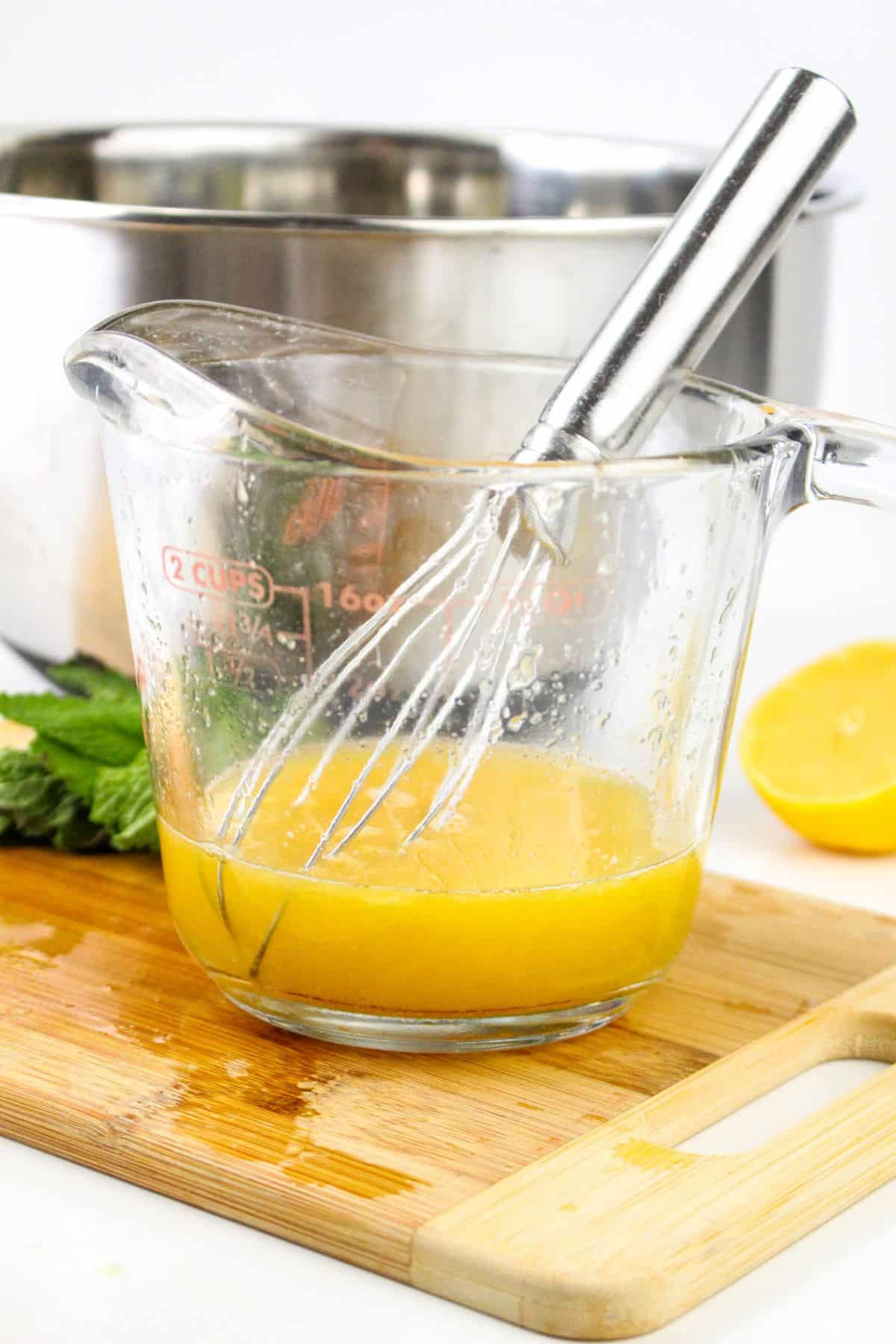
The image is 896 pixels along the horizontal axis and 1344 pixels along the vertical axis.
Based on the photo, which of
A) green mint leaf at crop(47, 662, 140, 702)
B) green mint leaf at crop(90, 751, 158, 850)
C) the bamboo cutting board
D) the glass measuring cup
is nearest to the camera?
the bamboo cutting board

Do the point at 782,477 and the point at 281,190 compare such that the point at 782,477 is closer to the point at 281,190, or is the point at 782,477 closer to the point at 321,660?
the point at 321,660

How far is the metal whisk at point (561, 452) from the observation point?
90 centimetres

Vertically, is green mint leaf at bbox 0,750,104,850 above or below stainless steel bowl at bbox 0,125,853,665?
below

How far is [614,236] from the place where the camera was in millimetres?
1273

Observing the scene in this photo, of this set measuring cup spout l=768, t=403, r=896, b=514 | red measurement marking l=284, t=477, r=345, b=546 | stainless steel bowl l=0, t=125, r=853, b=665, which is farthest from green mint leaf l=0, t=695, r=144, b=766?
measuring cup spout l=768, t=403, r=896, b=514

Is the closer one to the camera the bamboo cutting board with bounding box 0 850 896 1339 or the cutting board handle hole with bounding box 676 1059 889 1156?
the bamboo cutting board with bounding box 0 850 896 1339

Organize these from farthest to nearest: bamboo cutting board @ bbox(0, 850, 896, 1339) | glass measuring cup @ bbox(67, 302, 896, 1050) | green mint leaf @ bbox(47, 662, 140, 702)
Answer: green mint leaf @ bbox(47, 662, 140, 702)
glass measuring cup @ bbox(67, 302, 896, 1050)
bamboo cutting board @ bbox(0, 850, 896, 1339)

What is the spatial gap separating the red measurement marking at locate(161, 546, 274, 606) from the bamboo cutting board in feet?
0.73

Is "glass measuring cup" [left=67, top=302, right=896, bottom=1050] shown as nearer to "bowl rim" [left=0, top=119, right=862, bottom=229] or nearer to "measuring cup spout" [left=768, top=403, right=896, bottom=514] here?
"measuring cup spout" [left=768, top=403, right=896, bottom=514]

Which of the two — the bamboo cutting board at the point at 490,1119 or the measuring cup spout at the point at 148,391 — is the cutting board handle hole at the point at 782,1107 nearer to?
the bamboo cutting board at the point at 490,1119

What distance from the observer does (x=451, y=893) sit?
902 mm

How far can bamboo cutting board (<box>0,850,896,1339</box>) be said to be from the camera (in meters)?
0.78

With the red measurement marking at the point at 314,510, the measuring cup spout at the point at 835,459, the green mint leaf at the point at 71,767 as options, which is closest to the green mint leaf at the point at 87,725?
the green mint leaf at the point at 71,767

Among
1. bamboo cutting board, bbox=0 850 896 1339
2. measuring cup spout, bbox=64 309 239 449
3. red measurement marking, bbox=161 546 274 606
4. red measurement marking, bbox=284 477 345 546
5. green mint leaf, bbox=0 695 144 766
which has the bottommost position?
bamboo cutting board, bbox=0 850 896 1339
